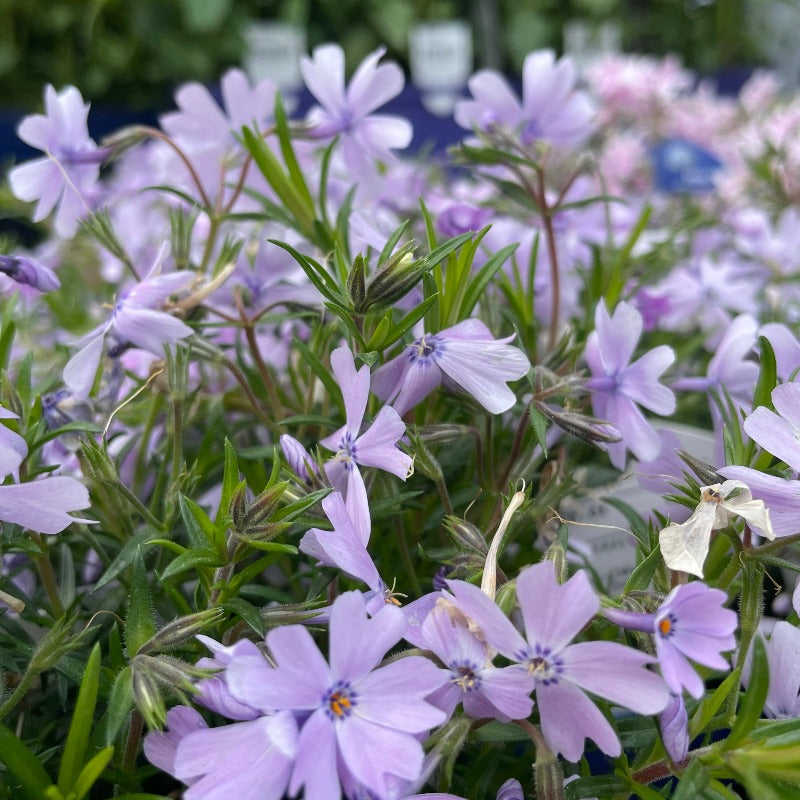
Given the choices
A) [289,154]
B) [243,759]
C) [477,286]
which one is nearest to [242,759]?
[243,759]

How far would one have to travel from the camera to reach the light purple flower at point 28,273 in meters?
0.60

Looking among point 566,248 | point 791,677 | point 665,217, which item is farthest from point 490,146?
point 665,217

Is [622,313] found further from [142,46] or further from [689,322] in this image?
[142,46]

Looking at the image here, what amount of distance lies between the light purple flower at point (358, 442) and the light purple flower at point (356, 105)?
34 cm

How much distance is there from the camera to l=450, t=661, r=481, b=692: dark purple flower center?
0.39 m

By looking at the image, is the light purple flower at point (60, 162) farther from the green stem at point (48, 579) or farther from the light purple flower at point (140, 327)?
the green stem at point (48, 579)

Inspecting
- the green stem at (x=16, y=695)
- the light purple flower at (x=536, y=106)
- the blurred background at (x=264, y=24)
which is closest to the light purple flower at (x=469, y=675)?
the green stem at (x=16, y=695)

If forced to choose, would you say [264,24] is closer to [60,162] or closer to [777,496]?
[60,162]

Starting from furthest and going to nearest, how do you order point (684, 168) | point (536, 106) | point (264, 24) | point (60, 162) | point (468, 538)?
1. point (264, 24)
2. point (684, 168)
3. point (536, 106)
4. point (60, 162)
5. point (468, 538)

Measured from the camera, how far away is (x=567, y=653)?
380 millimetres

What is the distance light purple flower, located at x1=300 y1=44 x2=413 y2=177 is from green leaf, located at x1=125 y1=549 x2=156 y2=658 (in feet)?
1.45

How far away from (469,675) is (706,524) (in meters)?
0.13

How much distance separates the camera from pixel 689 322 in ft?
3.23

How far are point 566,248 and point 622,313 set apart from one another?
0.32 meters
